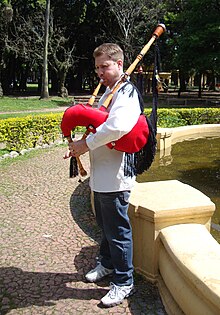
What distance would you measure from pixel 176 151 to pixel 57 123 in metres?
3.00

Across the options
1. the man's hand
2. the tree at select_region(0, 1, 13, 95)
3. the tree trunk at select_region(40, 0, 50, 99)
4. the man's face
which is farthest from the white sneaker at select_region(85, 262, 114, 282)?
the tree at select_region(0, 1, 13, 95)

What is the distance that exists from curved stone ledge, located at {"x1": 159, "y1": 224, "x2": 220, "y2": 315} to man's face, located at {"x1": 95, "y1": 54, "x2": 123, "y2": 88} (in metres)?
1.17

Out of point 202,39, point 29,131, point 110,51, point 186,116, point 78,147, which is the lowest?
point 29,131

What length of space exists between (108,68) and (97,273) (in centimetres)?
157

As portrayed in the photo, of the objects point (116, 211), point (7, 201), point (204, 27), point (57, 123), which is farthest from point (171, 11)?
point (116, 211)

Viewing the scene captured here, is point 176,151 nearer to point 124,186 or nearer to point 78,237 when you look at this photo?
point 78,237

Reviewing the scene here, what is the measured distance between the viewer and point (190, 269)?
87.4 inches

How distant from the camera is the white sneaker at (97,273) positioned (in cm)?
293

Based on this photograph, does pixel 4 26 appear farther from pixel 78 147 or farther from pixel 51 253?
pixel 78 147

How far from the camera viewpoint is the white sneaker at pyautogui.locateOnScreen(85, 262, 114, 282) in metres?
2.93

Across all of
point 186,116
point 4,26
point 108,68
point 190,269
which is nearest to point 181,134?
point 186,116

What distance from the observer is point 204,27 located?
1978 centimetres

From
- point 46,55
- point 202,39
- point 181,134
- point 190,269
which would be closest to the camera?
point 190,269

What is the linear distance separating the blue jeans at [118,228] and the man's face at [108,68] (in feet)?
2.52
